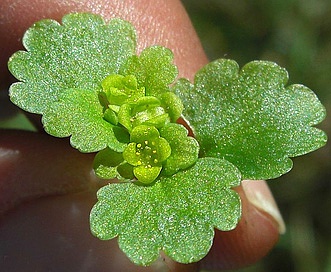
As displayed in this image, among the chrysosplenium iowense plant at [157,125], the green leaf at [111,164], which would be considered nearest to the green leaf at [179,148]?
the chrysosplenium iowense plant at [157,125]

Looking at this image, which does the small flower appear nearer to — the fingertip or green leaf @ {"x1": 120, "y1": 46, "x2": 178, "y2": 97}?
green leaf @ {"x1": 120, "y1": 46, "x2": 178, "y2": 97}

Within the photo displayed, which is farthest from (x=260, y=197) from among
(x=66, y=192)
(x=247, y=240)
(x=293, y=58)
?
(x=293, y=58)

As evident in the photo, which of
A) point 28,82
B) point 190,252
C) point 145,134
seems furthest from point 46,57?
point 190,252

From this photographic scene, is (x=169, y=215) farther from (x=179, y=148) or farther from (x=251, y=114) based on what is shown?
(x=251, y=114)

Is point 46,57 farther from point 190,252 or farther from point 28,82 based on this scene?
point 190,252

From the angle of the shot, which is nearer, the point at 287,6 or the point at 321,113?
the point at 321,113

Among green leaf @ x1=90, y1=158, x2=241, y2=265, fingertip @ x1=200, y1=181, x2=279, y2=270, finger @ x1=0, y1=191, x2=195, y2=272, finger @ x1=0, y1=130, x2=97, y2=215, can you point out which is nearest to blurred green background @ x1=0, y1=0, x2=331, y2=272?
fingertip @ x1=200, y1=181, x2=279, y2=270
